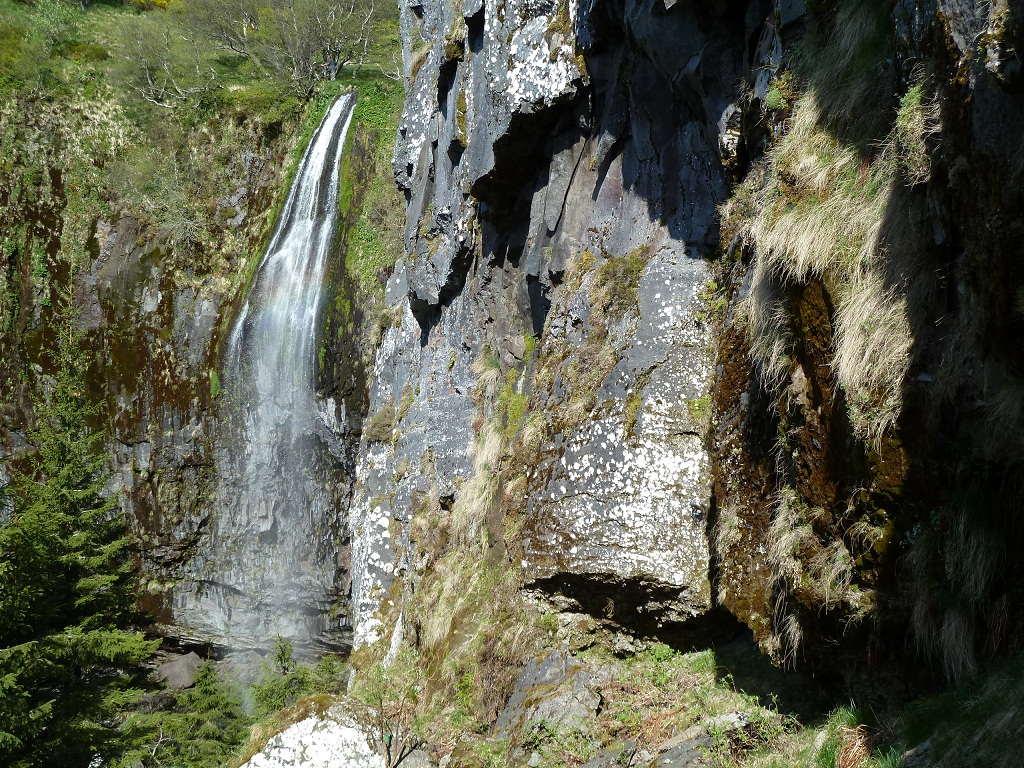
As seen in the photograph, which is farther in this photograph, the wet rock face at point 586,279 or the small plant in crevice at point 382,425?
the small plant in crevice at point 382,425

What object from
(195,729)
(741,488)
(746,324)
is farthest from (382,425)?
(741,488)

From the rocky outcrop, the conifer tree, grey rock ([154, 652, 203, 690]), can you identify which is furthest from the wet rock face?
grey rock ([154, 652, 203, 690])

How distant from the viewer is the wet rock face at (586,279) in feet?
17.7

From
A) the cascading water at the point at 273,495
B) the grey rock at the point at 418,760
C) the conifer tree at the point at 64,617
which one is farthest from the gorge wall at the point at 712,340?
the cascading water at the point at 273,495

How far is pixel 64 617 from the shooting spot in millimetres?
10633

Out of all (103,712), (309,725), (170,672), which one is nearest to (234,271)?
(170,672)

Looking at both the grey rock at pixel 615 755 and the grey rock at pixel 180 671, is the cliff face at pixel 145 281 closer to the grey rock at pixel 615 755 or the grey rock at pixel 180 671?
the grey rock at pixel 180 671

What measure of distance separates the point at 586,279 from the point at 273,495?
1257cm

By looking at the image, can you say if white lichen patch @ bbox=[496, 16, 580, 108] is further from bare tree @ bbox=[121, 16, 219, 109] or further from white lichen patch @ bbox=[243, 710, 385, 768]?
bare tree @ bbox=[121, 16, 219, 109]

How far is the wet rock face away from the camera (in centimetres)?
539

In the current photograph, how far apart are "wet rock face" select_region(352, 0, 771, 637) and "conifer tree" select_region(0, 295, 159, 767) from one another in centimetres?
362

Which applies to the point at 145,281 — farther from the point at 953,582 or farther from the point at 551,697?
the point at 953,582

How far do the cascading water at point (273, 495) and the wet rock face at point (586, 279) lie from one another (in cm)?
556

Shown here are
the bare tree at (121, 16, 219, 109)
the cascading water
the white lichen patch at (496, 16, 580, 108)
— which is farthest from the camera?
the bare tree at (121, 16, 219, 109)
